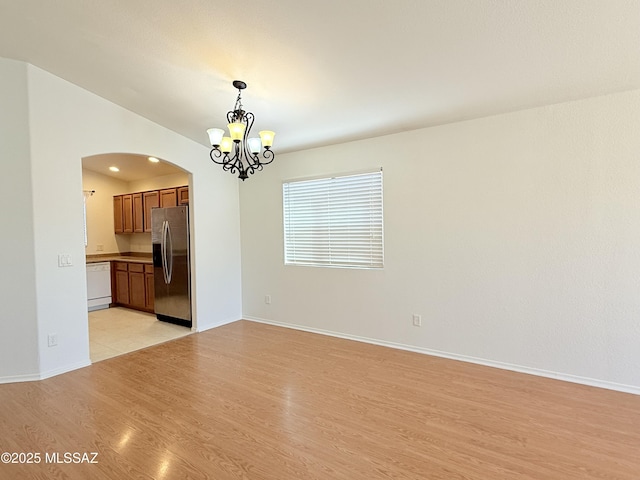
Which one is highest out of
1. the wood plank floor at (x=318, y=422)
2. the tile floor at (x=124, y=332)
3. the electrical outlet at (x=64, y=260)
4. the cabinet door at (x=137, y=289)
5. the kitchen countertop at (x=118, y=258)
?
the electrical outlet at (x=64, y=260)

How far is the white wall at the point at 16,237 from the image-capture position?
302cm

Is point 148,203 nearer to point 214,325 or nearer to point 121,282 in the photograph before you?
point 121,282

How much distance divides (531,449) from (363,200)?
286cm

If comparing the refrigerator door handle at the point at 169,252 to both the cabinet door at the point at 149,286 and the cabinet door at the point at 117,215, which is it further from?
the cabinet door at the point at 117,215

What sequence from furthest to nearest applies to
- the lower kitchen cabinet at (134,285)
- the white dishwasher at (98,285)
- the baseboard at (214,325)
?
the white dishwasher at (98,285) → the lower kitchen cabinet at (134,285) → the baseboard at (214,325)

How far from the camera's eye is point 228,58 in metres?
2.65

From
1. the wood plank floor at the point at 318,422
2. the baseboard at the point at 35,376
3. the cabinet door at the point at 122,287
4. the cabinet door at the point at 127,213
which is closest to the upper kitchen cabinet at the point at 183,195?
the cabinet door at the point at 127,213

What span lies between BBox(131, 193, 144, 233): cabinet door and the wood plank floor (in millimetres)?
3338

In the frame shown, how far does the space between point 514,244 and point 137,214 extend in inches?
245

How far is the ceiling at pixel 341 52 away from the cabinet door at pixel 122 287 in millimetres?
3600

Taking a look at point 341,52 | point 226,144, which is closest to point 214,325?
point 226,144

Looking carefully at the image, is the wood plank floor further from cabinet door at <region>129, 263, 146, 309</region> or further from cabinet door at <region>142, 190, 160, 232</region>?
cabinet door at <region>142, 190, 160, 232</region>

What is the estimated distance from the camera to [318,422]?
238cm

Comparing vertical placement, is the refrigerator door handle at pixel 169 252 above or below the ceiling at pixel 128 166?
below
